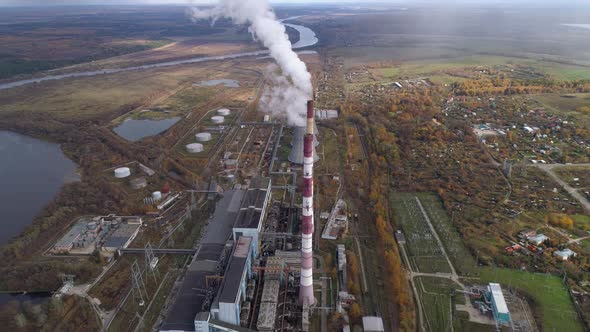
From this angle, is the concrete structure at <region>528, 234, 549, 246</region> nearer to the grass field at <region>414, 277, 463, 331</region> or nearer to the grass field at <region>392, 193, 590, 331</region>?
the grass field at <region>392, 193, 590, 331</region>

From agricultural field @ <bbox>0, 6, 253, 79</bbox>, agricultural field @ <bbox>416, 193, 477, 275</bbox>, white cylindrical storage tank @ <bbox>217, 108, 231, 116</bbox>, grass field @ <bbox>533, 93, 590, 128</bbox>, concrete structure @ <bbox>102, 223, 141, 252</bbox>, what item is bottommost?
agricultural field @ <bbox>416, 193, 477, 275</bbox>

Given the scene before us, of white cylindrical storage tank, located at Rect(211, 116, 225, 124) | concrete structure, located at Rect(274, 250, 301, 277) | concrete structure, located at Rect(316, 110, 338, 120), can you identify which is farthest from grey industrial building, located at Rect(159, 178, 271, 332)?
concrete structure, located at Rect(316, 110, 338, 120)

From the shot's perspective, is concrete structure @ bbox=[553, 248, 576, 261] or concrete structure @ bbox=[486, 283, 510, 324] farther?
concrete structure @ bbox=[553, 248, 576, 261]

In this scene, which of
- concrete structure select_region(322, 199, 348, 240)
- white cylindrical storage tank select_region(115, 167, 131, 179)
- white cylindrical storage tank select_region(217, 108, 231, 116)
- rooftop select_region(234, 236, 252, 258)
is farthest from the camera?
white cylindrical storage tank select_region(217, 108, 231, 116)

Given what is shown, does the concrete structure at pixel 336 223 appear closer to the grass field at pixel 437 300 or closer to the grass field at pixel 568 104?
the grass field at pixel 437 300

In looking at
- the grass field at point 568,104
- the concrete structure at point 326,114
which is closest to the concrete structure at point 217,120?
the concrete structure at point 326,114

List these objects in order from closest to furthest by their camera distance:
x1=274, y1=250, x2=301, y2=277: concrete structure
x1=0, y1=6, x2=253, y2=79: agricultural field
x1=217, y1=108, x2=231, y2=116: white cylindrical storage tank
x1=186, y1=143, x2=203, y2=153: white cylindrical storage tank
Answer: x1=274, y1=250, x2=301, y2=277: concrete structure
x1=186, y1=143, x2=203, y2=153: white cylindrical storage tank
x1=217, y1=108, x2=231, y2=116: white cylindrical storage tank
x1=0, y1=6, x2=253, y2=79: agricultural field

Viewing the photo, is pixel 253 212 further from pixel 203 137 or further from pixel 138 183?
pixel 203 137

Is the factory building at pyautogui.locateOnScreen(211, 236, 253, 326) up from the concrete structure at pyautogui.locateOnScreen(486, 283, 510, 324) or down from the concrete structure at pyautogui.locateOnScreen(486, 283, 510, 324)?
up
